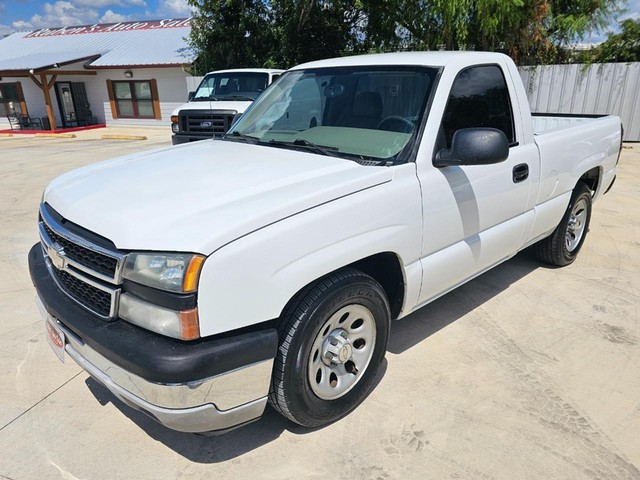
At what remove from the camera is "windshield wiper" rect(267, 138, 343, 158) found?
9.90ft

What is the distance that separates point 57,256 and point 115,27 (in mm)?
29229

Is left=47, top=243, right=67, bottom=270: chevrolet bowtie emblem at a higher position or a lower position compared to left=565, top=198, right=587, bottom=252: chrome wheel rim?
higher

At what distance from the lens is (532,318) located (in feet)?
13.0

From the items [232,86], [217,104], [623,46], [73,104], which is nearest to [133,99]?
[73,104]

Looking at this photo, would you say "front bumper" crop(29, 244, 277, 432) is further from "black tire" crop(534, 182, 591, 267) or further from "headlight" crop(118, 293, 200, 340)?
"black tire" crop(534, 182, 591, 267)

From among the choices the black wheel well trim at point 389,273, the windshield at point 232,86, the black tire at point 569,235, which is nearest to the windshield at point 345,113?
the black wheel well trim at point 389,273

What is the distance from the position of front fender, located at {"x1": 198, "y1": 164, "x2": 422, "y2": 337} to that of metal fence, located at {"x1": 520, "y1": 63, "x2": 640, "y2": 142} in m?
11.6

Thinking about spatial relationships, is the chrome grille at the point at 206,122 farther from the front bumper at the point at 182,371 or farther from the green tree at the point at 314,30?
the green tree at the point at 314,30

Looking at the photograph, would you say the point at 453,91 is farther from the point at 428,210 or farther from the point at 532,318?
the point at 532,318

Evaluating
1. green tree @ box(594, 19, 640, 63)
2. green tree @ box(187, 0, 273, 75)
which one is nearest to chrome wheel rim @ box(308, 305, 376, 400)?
green tree @ box(594, 19, 640, 63)

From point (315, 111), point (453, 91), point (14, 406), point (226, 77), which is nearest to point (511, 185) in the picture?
point (453, 91)

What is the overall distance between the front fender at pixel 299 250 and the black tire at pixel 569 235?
251cm

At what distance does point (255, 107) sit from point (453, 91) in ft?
5.24

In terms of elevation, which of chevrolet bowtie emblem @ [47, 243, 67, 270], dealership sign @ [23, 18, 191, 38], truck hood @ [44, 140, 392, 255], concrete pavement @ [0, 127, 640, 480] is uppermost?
dealership sign @ [23, 18, 191, 38]
